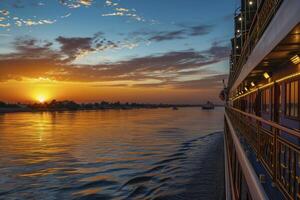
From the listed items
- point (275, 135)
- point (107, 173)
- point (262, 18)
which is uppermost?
point (262, 18)

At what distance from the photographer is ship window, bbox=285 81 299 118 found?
10.4 m

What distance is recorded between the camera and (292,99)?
1121cm

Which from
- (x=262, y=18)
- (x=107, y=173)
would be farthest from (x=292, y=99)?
(x=107, y=173)

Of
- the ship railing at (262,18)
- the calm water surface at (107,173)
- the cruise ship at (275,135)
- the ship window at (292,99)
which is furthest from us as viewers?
the calm water surface at (107,173)

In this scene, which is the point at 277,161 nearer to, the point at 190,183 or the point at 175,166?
the point at 190,183

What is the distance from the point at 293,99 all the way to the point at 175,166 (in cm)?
1031

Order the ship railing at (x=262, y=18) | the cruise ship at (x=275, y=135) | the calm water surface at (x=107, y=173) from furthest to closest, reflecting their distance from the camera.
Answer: the calm water surface at (x=107, y=173), the ship railing at (x=262, y=18), the cruise ship at (x=275, y=135)

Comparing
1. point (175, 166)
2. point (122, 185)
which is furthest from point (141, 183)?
point (175, 166)

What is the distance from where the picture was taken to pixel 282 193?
438 cm

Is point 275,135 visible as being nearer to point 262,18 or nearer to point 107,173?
point 262,18

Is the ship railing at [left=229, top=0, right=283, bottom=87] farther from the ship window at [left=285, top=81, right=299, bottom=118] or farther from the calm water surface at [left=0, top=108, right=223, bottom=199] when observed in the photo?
the calm water surface at [left=0, top=108, right=223, bottom=199]

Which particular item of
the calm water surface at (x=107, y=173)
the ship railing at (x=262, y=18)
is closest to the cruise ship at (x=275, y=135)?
the ship railing at (x=262, y=18)

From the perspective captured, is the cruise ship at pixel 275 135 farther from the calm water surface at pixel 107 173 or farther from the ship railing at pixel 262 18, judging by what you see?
the calm water surface at pixel 107 173

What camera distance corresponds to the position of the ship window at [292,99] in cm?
1045
